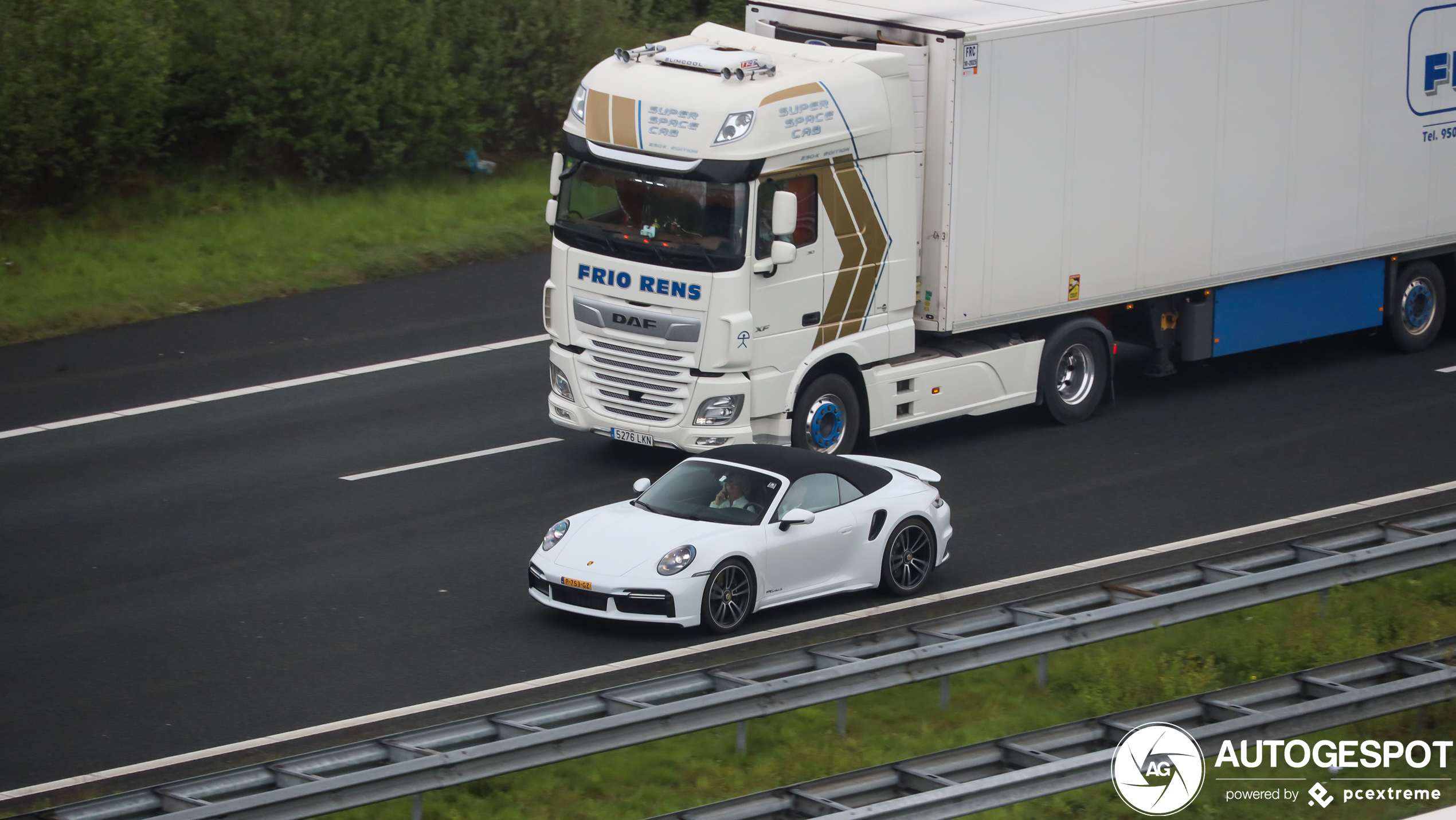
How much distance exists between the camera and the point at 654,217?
16.3 metres

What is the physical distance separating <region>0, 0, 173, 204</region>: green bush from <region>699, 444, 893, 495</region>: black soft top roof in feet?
41.0

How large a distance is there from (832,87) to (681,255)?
2.01 metres

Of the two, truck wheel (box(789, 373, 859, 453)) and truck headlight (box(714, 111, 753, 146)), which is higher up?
truck headlight (box(714, 111, 753, 146))

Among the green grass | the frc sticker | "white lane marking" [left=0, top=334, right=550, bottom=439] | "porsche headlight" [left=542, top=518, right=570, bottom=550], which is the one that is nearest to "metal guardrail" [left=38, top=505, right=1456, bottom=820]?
"porsche headlight" [left=542, top=518, right=570, bottom=550]

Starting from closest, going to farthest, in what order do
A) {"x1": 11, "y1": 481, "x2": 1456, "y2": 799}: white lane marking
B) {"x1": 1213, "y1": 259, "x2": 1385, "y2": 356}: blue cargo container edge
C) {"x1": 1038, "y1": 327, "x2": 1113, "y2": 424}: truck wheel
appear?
1. {"x1": 11, "y1": 481, "x2": 1456, "y2": 799}: white lane marking
2. {"x1": 1038, "y1": 327, "x2": 1113, "y2": 424}: truck wheel
3. {"x1": 1213, "y1": 259, "x2": 1385, "y2": 356}: blue cargo container edge

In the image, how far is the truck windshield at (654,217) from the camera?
16.0m

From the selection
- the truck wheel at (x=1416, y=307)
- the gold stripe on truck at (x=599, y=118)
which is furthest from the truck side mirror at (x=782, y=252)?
the truck wheel at (x=1416, y=307)

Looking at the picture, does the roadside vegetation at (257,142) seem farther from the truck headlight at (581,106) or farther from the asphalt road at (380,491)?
the truck headlight at (581,106)

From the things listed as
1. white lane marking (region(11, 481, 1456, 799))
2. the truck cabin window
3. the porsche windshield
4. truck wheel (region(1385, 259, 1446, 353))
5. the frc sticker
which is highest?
the frc sticker

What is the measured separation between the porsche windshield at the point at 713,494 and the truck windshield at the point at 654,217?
249cm

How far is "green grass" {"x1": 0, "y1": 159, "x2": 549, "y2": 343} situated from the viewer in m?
Answer: 21.7

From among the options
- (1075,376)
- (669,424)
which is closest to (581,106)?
(669,424)

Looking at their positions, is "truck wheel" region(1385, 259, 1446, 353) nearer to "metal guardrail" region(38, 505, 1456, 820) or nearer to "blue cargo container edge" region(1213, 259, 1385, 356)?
"blue cargo container edge" region(1213, 259, 1385, 356)

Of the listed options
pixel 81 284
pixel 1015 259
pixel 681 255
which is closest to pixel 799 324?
pixel 681 255
